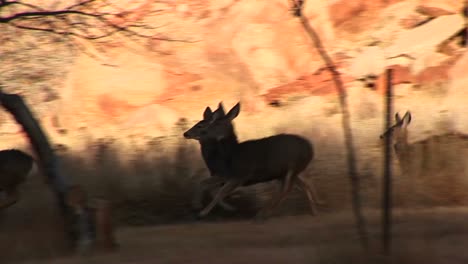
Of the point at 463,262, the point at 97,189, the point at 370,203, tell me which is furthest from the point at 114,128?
the point at 463,262

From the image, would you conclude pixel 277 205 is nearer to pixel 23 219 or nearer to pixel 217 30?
pixel 23 219

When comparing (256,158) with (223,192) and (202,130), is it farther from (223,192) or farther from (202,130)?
(202,130)

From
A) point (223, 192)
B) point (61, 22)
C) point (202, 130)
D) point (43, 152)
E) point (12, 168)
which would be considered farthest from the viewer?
point (202, 130)

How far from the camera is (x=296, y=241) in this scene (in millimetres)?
10672

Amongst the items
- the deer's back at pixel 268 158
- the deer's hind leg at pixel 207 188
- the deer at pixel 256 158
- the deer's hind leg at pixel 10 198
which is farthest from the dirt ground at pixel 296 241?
the deer's hind leg at pixel 10 198

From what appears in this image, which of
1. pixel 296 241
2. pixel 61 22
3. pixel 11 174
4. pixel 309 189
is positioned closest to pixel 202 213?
pixel 309 189

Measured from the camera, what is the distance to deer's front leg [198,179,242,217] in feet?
42.6

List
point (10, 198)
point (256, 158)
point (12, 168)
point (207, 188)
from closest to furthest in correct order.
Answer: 1. point (10, 198)
2. point (12, 168)
3. point (256, 158)
4. point (207, 188)

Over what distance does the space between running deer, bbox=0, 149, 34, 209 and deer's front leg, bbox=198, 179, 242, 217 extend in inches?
100

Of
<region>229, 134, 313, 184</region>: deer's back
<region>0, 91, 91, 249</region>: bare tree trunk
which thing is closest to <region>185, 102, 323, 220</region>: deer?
<region>229, 134, 313, 184</region>: deer's back

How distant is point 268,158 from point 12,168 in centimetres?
363

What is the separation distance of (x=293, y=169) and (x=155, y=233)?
2.43 m

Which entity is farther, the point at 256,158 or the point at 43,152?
the point at 256,158

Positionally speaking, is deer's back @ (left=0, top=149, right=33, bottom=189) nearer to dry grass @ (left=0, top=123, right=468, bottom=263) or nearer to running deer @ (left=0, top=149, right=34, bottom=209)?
running deer @ (left=0, top=149, right=34, bottom=209)
